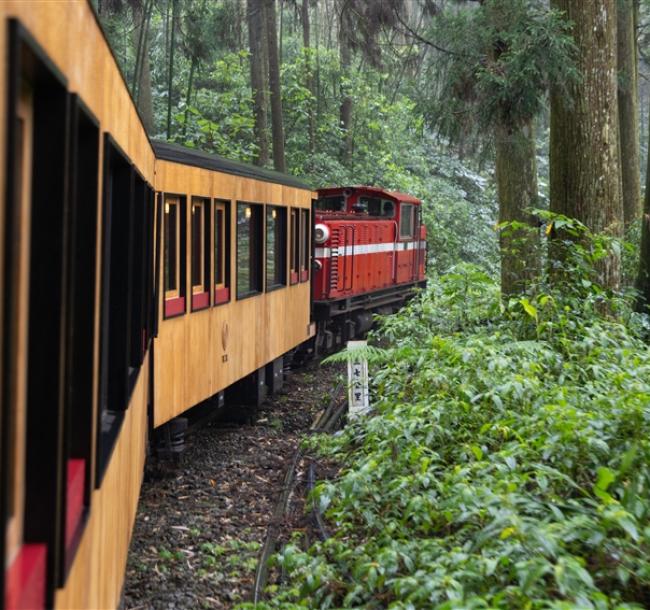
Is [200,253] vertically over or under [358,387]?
over

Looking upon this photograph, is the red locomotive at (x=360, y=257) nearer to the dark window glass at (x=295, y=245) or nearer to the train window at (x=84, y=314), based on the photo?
the dark window glass at (x=295, y=245)

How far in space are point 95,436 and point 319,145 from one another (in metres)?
28.7

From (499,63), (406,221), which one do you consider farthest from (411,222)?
(499,63)

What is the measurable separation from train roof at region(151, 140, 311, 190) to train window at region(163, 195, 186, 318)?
36cm

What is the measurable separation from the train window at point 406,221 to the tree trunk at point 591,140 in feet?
33.4

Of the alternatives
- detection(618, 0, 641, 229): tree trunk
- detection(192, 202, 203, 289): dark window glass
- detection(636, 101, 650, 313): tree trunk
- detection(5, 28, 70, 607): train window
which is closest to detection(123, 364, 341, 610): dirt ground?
detection(192, 202, 203, 289): dark window glass

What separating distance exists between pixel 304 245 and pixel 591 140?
5313 mm

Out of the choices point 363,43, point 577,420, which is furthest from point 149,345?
point 363,43

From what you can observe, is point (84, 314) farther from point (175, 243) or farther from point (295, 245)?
point (295, 245)

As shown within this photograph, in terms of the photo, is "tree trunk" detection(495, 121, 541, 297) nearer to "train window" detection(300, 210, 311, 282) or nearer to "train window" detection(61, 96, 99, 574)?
"train window" detection(300, 210, 311, 282)

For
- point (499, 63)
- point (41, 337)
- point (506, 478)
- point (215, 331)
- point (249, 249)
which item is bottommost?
point (506, 478)

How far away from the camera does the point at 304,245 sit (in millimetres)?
14086

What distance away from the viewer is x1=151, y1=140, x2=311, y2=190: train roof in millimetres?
7582

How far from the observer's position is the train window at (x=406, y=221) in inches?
811
